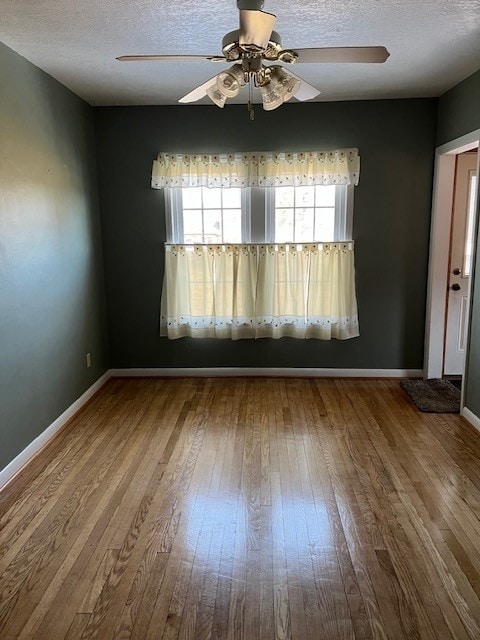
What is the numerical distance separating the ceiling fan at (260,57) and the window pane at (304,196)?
1831 mm

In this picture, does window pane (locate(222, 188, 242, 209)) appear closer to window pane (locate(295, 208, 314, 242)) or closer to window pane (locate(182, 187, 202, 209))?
window pane (locate(182, 187, 202, 209))

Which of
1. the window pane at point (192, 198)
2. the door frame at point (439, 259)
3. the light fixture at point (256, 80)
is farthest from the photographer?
the window pane at point (192, 198)

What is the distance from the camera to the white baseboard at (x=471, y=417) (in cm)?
336

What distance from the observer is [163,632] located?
1.70 m

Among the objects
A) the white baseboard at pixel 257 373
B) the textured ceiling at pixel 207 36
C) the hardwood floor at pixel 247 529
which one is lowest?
the hardwood floor at pixel 247 529

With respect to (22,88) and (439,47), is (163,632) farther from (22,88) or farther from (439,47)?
(439,47)

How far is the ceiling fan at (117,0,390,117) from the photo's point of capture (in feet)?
5.87

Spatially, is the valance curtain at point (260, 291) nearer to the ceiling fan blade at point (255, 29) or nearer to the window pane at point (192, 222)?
the window pane at point (192, 222)

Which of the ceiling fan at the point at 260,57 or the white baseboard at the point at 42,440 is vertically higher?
the ceiling fan at the point at 260,57

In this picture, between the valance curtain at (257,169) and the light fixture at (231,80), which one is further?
the valance curtain at (257,169)

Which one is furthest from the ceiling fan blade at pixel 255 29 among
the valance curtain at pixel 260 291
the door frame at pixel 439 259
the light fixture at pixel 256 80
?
the door frame at pixel 439 259

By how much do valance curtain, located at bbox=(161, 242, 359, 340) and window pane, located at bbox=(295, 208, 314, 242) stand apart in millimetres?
99

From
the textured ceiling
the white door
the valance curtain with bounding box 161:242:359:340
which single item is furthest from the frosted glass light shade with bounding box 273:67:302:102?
the white door

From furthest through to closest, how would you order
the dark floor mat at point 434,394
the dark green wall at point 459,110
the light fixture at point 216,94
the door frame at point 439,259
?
the door frame at point 439,259 → the dark floor mat at point 434,394 → the dark green wall at point 459,110 → the light fixture at point 216,94
